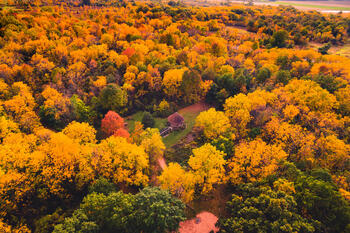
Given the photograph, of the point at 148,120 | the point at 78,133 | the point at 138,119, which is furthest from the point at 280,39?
the point at 78,133

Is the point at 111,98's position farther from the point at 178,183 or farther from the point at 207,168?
the point at 207,168

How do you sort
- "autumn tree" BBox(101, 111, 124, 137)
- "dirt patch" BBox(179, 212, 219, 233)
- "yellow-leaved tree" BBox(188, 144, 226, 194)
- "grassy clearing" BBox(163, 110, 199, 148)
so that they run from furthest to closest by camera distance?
"grassy clearing" BBox(163, 110, 199, 148) → "autumn tree" BBox(101, 111, 124, 137) → "yellow-leaved tree" BBox(188, 144, 226, 194) → "dirt patch" BBox(179, 212, 219, 233)

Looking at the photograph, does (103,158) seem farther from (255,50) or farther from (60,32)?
(255,50)

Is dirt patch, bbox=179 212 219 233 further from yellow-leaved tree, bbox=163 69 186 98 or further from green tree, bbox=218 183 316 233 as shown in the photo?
yellow-leaved tree, bbox=163 69 186 98

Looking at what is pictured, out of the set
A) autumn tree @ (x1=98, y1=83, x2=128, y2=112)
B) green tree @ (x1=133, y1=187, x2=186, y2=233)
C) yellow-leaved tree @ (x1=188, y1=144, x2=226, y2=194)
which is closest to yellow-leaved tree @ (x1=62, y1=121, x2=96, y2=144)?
autumn tree @ (x1=98, y1=83, x2=128, y2=112)

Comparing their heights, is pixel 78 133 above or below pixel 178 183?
above

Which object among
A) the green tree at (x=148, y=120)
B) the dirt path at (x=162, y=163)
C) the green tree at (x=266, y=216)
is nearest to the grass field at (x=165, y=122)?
the green tree at (x=148, y=120)

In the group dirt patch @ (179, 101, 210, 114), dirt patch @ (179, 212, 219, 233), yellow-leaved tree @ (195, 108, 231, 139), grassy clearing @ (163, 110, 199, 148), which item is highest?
yellow-leaved tree @ (195, 108, 231, 139)

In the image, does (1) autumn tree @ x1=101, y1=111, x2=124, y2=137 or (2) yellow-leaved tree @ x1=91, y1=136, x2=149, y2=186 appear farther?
(1) autumn tree @ x1=101, y1=111, x2=124, y2=137
